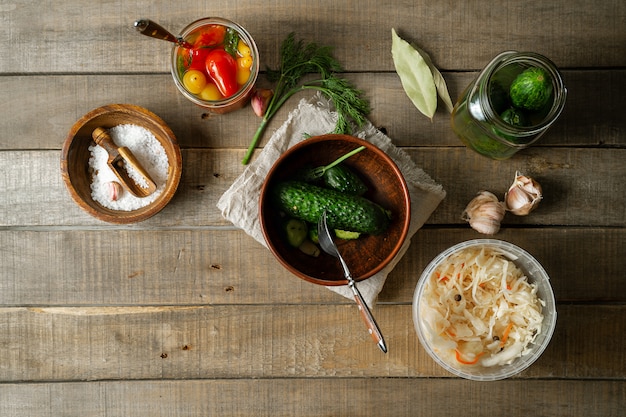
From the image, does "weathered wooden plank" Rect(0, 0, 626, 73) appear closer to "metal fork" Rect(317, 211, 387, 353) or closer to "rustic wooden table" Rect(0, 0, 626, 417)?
"rustic wooden table" Rect(0, 0, 626, 417)

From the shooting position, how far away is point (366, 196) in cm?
120

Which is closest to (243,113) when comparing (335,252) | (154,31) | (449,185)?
(154,31)

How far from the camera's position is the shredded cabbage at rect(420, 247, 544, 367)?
1.14m

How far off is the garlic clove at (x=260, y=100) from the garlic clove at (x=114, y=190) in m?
0.34

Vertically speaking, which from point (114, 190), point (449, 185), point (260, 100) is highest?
A: point (260, 100)

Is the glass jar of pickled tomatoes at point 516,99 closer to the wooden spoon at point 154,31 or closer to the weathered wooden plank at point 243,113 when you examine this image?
the weathered wooden plank at point 243,113

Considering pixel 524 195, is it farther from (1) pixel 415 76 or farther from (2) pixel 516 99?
(1) pixel 415 76

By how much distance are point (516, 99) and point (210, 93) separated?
61 centimetres

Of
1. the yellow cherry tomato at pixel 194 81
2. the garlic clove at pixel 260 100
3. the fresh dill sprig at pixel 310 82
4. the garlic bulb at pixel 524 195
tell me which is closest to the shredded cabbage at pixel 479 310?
the garlic bulb at pixel 524 195

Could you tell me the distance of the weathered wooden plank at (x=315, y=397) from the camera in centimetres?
126

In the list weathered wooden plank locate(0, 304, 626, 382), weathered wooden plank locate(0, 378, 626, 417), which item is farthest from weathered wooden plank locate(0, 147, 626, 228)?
weathered wooden plank locate(0, 378, 626, 417)

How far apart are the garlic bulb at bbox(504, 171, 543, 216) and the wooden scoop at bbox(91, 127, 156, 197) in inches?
30.6

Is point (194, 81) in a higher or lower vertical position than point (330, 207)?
higher

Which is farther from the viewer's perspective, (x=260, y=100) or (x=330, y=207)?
(x=260, y=100)
